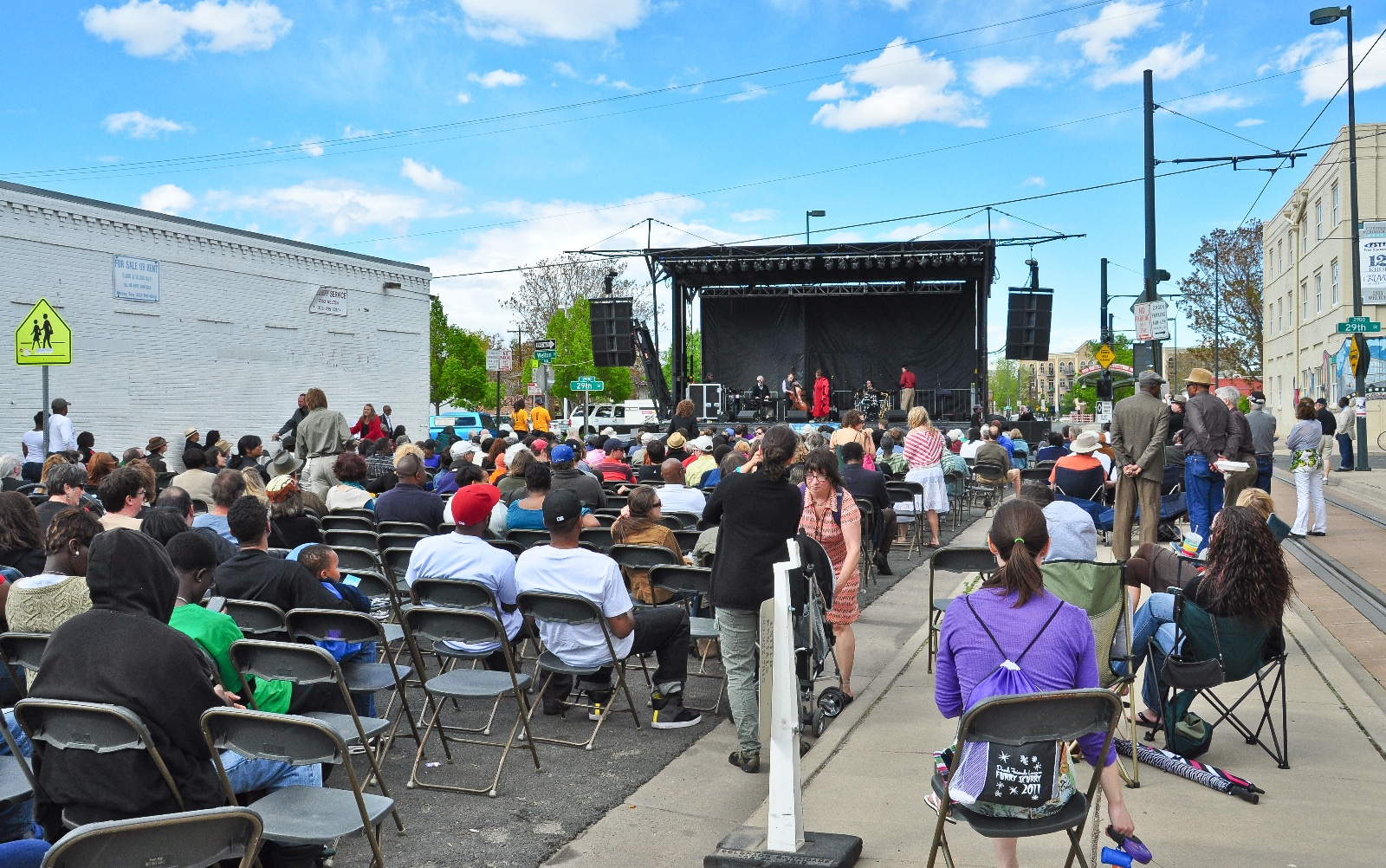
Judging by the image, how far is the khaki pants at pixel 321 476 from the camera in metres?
9.93

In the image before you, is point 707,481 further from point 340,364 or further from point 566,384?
point 566,384

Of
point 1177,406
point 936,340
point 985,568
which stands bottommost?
point 985,568

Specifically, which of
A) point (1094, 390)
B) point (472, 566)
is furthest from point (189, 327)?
point (1094, 390)

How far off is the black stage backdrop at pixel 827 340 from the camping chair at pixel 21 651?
23.5 meters

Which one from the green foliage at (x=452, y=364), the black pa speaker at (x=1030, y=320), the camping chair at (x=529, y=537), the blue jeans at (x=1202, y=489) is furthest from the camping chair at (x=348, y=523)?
the green foliage at (x=452, y=364)

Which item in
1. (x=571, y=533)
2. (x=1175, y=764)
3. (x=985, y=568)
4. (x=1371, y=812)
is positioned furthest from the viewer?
(x=985, y=568)

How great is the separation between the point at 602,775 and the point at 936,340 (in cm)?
2264

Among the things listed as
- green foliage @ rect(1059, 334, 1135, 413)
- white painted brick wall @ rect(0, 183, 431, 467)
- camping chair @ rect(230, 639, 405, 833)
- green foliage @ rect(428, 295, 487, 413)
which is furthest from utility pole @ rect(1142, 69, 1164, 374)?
green foliage @ rect(428, 295, 487, 413)

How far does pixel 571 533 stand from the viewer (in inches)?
208

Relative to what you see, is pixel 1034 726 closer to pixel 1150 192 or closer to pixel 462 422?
pixel 1150 192

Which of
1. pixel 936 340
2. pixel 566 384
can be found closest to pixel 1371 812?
pixel 936 340

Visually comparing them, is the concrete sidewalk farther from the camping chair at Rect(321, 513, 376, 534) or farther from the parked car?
the parked car

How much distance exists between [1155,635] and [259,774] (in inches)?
148

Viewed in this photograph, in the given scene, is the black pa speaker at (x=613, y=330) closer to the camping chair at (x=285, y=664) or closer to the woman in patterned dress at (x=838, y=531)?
the woman in patterned dress at (x=838, y=531)
